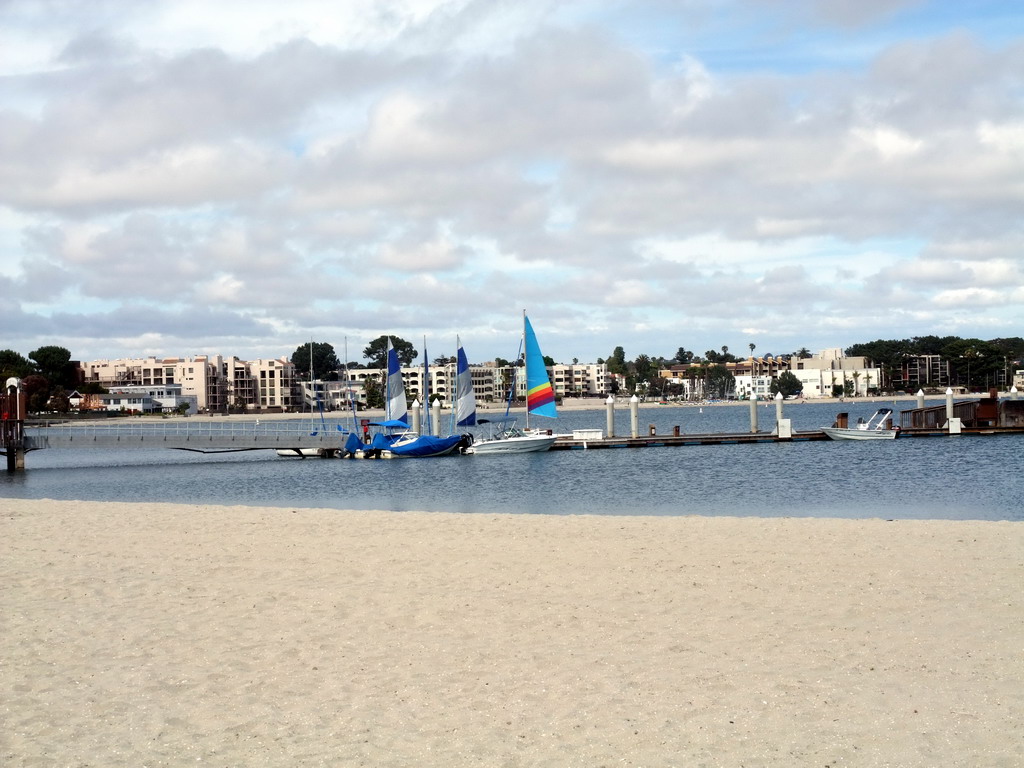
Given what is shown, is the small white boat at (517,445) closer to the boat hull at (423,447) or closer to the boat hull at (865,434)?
the boat hull at (423,447)

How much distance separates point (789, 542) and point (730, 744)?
11637 mm

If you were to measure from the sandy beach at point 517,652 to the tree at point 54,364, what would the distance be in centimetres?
17818

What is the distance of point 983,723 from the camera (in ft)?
28.8

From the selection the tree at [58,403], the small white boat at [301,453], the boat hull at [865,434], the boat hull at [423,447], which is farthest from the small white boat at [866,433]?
the tree at [58,403]

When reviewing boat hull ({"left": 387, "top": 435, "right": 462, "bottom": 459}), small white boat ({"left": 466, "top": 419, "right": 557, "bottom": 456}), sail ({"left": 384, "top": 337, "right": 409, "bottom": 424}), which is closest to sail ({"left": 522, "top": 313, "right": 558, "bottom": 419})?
small white boat ({"left": 466, "top": 419, "right": 557, "bottom": 456})

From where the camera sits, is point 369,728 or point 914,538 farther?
point 914,538

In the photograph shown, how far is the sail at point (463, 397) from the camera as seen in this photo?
69562mm

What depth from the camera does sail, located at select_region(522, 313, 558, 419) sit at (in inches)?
2520

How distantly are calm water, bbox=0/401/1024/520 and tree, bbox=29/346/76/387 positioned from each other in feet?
405

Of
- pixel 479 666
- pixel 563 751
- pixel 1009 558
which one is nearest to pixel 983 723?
pixel 563 751

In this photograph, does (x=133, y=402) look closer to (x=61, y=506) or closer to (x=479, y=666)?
(x=61, y=506)

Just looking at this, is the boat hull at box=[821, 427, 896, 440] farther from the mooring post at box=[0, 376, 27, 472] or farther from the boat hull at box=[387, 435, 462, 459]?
the mooring post at box=[0, 376, 27, 472]

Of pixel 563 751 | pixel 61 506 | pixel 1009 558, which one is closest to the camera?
pixel 563 751

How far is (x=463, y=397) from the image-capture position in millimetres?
70875
